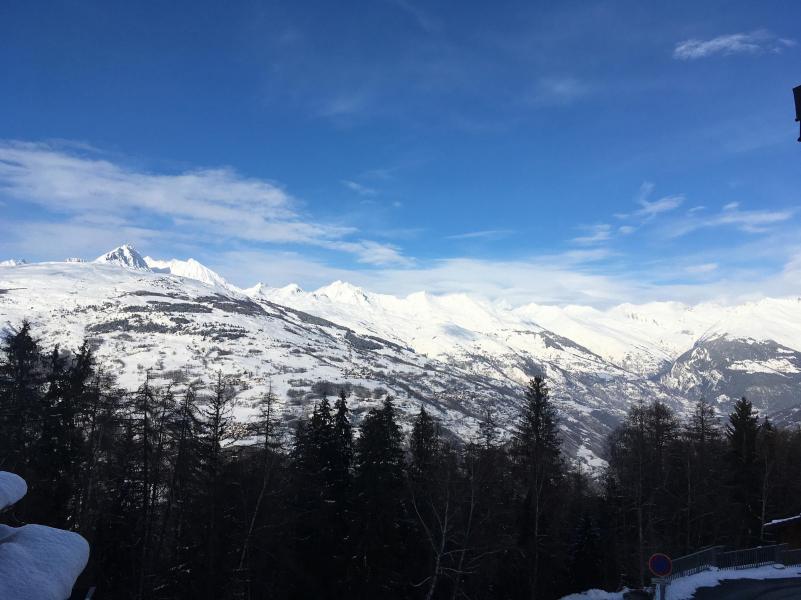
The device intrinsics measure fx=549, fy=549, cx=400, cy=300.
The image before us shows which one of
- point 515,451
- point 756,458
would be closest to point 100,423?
point 515,451

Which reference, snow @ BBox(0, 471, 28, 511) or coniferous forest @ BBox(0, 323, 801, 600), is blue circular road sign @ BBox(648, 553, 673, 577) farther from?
snow @ BBox(0, 471, 28, 511)

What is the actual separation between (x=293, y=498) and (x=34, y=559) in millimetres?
31619

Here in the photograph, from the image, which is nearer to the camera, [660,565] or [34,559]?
[34,559]

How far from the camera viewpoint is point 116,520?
29344 mm

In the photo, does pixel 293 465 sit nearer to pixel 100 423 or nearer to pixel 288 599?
pixel 288 599

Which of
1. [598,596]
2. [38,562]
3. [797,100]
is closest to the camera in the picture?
[38,562]

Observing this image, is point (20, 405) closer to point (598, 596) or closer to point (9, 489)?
point (598, 596)

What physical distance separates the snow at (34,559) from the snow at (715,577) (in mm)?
26094

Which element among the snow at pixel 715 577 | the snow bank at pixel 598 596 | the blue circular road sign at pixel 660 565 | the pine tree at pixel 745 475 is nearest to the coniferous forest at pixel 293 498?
the pine tree at pixel 745 475

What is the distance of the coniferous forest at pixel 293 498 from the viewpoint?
27.0 metres

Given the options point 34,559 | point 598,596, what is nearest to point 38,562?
point 34,559

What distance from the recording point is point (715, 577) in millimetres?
→ 25891

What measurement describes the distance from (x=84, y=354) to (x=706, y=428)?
50446 millimetres

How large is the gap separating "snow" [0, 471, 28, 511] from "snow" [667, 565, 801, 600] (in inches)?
1038
